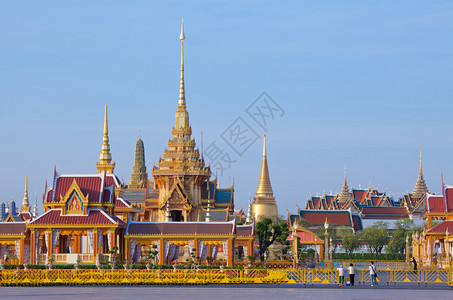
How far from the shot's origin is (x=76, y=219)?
169 feet

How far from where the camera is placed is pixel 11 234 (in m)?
52.6

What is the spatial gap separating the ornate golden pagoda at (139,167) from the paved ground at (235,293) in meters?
75.9

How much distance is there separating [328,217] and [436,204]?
51287 mm

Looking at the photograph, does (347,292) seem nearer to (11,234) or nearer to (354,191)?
(11,234)

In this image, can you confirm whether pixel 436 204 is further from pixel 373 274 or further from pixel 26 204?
pixel 26 204

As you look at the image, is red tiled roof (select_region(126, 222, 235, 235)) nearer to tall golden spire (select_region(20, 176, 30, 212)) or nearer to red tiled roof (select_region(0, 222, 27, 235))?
red tiled roof (select_region(0, 222, 27, 235))

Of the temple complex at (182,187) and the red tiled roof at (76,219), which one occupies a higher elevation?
the temple complex at (182,187)

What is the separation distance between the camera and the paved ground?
31688mm

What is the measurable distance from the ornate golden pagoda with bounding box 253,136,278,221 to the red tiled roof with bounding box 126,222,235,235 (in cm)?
7755

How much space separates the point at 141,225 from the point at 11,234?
8208 mm

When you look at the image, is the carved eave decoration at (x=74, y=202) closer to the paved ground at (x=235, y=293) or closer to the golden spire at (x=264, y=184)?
the paved ground at (x=235, y=293)

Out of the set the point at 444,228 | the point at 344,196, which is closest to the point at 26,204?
the point at 444,228

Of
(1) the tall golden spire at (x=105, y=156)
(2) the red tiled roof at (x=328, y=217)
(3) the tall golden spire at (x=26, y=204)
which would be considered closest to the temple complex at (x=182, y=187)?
Result: (1) the tall golden spire at (x=105, y=156)

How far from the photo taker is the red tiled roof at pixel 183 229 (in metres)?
51.9
